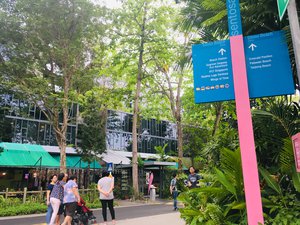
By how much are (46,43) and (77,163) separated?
9.97 meters

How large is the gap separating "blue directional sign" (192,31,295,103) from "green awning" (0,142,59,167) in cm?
1579

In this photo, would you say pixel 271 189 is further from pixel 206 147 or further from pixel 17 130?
pixel 17 130

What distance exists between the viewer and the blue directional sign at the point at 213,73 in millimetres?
4719

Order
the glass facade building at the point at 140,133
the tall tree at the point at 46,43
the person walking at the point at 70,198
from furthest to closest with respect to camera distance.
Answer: the glass facade building at the point at 140,133
the tall tree at the point at 46,43
the person walking at the point at 70,198

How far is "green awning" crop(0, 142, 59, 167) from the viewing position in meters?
18.0

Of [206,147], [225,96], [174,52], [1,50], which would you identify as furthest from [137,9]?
[225,96]

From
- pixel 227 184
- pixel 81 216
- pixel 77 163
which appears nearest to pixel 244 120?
pixel 227 184

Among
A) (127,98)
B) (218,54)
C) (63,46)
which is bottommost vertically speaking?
(218,54)

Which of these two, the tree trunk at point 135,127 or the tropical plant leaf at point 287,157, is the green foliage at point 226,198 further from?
the tree trunk at point 135,127

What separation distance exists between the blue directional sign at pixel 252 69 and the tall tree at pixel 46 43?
1203 cm

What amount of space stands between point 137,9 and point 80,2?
18.0 feet

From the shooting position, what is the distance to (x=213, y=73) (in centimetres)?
484

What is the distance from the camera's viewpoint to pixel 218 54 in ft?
16.0

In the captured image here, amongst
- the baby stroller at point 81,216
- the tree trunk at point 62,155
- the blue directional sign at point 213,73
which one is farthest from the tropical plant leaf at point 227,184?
the tree trunk at point 62,155
